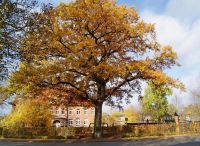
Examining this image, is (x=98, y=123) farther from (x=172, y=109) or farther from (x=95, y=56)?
(x=172, y=109)

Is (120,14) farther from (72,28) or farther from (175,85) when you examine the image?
(175,85)

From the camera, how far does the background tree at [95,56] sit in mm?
33438

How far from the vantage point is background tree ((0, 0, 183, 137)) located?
3344 centimetres

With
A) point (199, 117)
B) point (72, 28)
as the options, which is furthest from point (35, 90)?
point (199, 117)

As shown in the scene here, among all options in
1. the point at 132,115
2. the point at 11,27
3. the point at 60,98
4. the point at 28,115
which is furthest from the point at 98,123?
the point at 132,115

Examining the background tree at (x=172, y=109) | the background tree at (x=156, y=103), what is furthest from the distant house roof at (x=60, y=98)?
the background tree at (x=172, y=109)

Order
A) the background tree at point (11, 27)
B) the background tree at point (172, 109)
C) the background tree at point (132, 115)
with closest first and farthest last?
the background tree at point (11, 27) → the background tree at point (172, 109) → the background tree at point (132, 115)

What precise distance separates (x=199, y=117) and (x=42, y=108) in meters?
48.7

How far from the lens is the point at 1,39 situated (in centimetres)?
1176

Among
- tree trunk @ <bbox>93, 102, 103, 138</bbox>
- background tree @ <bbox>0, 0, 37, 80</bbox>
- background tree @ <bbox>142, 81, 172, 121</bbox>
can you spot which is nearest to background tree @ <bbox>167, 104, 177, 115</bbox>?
background tree @ <bbox>142, 81, 172, 121</bbox>

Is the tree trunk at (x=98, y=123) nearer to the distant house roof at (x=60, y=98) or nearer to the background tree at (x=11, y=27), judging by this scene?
the distant house roof at (x=60, y=98)

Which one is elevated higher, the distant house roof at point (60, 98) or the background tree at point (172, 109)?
the background tree at point (172, 109)

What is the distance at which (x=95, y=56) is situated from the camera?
34188mm

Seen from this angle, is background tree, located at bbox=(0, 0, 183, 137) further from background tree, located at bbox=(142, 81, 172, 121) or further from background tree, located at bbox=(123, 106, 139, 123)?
background tree, located at bbox=(123, 106, 139, 123)
